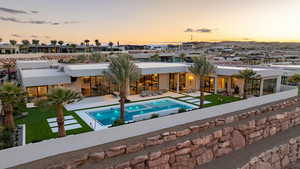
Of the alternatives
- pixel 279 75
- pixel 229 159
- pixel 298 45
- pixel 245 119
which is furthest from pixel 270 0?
pixel 298 45

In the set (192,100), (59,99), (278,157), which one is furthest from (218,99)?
(59,99)

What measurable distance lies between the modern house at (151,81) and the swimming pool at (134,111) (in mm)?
2278

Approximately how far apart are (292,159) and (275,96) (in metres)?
4.03

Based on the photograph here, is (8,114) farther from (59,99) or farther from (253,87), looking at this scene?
(253,87)

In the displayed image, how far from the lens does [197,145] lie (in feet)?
26.5

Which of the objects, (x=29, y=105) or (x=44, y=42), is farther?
(x=44, y=42)

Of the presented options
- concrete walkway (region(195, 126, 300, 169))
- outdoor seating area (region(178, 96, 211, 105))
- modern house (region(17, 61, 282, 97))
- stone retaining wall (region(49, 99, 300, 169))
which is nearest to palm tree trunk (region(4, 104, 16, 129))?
stone retaining wall (region(49, 99, 300, 169))

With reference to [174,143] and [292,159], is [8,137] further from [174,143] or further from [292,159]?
[292,159]

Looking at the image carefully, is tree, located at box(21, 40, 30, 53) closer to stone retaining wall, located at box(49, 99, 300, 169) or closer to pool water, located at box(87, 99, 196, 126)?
pool water, located at box(87, 99, 196, 126)

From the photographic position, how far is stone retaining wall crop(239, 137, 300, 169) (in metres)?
8.65

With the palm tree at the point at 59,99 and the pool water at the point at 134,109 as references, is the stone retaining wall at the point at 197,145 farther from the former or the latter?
the pool water at the point at 134,109

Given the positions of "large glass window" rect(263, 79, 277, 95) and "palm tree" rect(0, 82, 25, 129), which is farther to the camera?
"large glass window" rect(263, 79, 277, 95)

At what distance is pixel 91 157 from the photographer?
6.43 metres

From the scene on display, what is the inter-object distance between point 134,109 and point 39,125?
7012 mm
